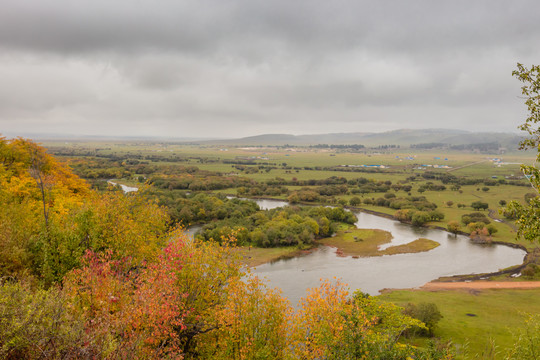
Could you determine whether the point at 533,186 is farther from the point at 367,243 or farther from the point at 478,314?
the point at 367,243

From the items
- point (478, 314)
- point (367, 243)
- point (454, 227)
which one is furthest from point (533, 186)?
point (454, 227)

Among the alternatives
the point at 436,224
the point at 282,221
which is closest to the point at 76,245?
the point at 282,221

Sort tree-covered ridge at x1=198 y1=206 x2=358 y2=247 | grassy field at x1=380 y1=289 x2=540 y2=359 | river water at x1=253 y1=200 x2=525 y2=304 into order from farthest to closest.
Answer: tree-covered ridge at x1=198 y1=206 x2=358 y2=247 < river water at x1=253 y1=200 x2=525 y2=304 < grassy field at x1=380 y1=289 x2=540 y2=359

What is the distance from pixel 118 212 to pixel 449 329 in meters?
45.7

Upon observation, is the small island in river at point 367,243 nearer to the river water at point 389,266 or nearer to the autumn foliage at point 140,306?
the river water at point 389,266

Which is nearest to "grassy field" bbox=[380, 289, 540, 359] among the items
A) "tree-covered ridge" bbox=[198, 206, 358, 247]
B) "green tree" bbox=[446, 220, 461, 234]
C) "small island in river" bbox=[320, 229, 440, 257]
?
"small island in river" bbox=[320, 229, 440, 257]

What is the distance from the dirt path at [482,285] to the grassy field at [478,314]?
2.16 m

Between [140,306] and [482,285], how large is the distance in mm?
65679

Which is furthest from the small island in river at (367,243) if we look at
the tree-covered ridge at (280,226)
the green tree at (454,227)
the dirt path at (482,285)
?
the dirt path at (482,285)

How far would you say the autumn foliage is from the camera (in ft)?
46.5

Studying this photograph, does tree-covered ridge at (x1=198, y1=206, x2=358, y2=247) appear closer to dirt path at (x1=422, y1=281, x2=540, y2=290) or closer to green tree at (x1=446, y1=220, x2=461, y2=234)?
green tree at (x1=446, y1=220, x2=461, y2=234)

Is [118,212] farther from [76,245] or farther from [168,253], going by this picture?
[168,253]

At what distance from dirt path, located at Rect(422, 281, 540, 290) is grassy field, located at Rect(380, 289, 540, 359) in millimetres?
2157

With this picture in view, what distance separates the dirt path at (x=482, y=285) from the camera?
59.8 meters
